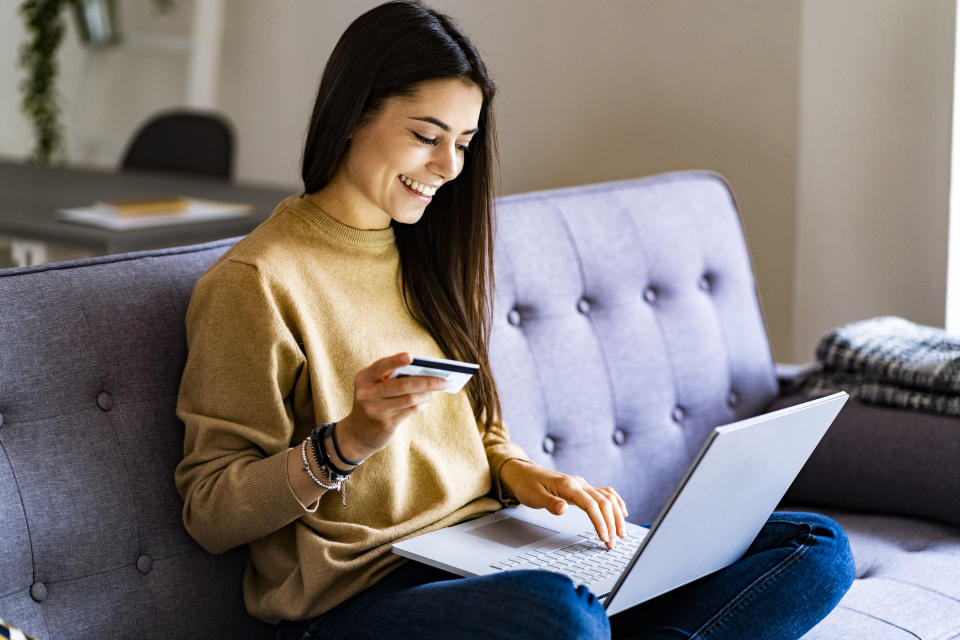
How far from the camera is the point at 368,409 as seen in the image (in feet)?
3.39

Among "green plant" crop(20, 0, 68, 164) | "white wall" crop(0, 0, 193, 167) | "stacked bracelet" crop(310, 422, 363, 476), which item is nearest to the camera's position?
"stacked bracelet" crop(310, 422, 363, 476)

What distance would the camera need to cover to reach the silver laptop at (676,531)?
103 centimetres

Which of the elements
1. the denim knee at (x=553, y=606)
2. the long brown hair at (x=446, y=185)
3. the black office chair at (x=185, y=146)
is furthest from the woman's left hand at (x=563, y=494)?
the black office chair at (x=185, y=146)

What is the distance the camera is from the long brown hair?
47.8 inches

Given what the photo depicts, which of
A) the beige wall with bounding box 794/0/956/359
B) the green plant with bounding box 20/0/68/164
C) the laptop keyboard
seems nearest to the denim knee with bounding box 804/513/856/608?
the laptop keyboard

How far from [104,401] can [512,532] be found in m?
0.47

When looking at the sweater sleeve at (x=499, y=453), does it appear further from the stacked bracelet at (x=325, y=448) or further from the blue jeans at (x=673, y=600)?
the stacked bracelet at (x=325, y=448)

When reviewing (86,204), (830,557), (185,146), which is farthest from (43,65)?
(830,557)

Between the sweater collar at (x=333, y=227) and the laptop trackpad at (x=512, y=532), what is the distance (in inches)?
14.0

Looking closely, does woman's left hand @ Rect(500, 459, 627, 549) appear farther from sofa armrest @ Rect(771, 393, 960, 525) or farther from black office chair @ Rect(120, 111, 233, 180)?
black office chair @ Rect(120, 111, 233, 180)

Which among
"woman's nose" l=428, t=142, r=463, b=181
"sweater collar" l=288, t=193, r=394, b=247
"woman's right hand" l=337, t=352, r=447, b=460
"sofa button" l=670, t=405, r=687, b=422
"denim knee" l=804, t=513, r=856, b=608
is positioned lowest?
"sofa button" l=670, t=405, r=687, b=422

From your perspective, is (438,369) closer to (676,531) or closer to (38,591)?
(676,531)

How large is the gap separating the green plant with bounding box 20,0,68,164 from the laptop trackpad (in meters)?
3.44

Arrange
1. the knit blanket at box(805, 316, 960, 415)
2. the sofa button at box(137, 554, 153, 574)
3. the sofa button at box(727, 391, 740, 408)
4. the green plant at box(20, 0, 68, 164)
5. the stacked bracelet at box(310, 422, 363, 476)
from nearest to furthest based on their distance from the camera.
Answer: the stacked bracelet at box(310, 422, 363, 476) → the sofa button at box(137, 554, 153, 574) → the knit blanket at box(805, 316, 960, 415) → the sofa button at box(727, 391, 740, 408) → the green plant at box(20, 0, 68, 164)
